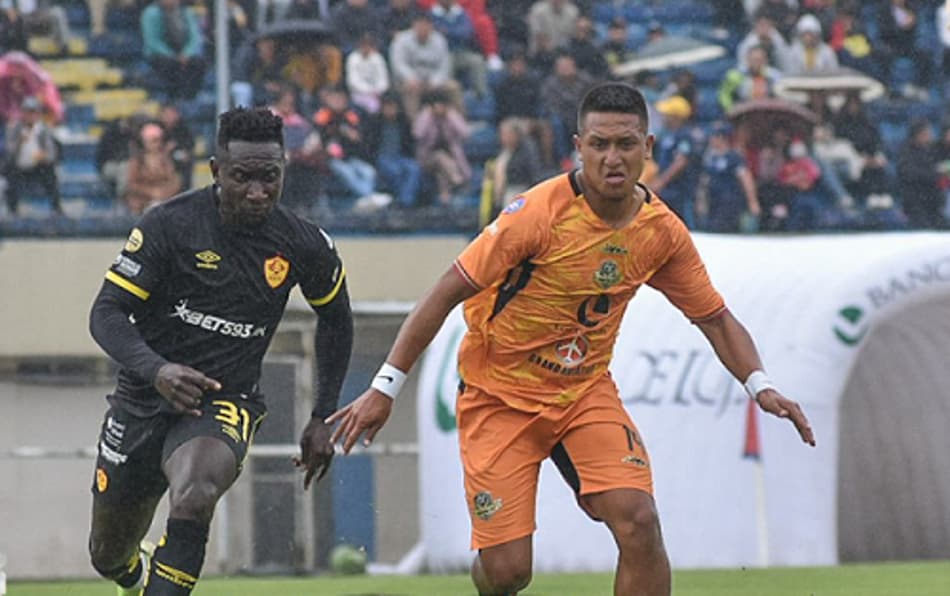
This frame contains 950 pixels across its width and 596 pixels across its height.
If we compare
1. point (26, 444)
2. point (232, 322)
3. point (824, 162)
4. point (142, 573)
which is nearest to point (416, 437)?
point (26, 444)

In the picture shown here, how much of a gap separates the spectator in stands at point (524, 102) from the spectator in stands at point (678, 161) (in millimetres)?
1134

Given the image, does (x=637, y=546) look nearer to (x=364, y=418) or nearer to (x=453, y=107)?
(x=364, y=418)

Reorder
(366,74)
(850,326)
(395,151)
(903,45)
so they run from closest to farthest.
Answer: (850,326)
(395,151)
(366,74)
(903,45)

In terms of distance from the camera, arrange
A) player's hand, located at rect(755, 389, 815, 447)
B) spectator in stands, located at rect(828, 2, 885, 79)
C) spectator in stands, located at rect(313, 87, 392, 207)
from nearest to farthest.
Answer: player's hand, located at rect(755, 389, 815, 447)
spectator in stands, located at rect(313, 87, 392, 207)
spectator in stands, located at rect(828, 2, 885, 79)

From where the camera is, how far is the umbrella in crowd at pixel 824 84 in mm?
20859

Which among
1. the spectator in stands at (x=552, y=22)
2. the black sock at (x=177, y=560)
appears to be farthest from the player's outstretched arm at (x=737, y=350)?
the spectator in stands at (x=552, y=22)

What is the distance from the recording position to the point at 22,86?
20.4m

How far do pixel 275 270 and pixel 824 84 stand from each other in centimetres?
1425

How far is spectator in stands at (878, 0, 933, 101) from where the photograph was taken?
21.9m

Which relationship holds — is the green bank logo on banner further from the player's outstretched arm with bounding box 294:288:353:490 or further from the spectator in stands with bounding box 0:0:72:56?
the spectator in stands with bounding box 0:0:72:56

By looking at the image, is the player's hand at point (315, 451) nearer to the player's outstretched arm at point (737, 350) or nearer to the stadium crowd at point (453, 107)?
the player's outstretched arm at point (737, 350)

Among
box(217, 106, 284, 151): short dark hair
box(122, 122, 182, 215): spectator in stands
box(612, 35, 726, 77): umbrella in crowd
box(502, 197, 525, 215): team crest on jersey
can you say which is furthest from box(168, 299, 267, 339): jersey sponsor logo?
box(612, 35, 726, 77): umbrella in crowd

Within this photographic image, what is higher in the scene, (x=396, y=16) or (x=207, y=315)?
(x=396, y=16)

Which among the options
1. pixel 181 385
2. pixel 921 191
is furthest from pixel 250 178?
pixel 921 191
